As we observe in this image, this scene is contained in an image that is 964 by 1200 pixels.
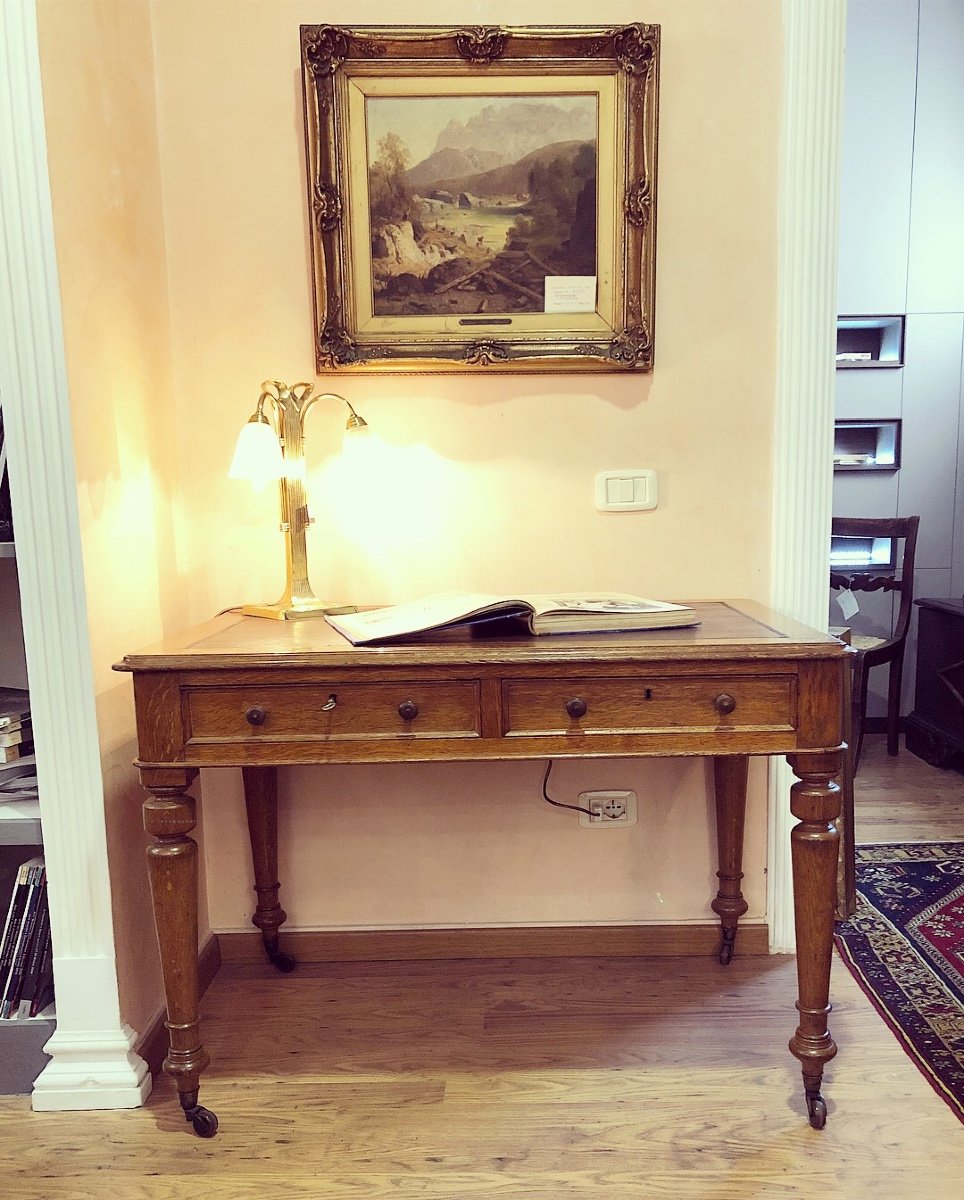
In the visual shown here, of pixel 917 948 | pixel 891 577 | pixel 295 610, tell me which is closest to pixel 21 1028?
pixel 295 610

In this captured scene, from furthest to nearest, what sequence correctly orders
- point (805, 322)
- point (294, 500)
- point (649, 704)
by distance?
point (805, 322), point (294, 500), point (649, 704)

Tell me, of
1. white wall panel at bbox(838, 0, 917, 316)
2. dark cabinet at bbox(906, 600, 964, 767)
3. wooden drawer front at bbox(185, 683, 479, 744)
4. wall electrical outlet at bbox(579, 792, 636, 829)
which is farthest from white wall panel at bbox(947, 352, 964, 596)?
wooden drawer front at bbox(185, 683, 479, 744)

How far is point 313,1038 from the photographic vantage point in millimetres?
1736

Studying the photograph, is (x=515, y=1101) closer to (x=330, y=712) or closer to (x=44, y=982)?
(x=330, y=712)

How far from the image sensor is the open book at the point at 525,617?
140cm

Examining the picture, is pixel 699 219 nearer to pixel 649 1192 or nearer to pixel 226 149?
pixel 226 149

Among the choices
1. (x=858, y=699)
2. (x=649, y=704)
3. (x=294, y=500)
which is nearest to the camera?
(x=649, y=704)

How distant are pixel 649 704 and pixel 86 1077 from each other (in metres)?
1.22

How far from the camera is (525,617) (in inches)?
57.1

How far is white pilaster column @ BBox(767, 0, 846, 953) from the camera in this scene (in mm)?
1762

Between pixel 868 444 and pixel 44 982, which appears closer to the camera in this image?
pixel 44 982

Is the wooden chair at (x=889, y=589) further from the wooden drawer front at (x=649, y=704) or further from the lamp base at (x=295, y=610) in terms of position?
the lamp base at (x=295, y=610)

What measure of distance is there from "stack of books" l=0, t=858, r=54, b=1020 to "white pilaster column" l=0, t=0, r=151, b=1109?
0.08 meters

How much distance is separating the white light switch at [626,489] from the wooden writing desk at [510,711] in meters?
0.53
